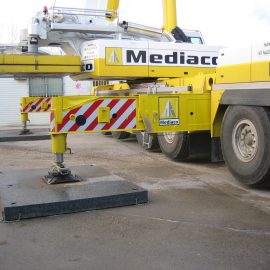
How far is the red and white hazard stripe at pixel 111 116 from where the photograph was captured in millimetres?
5855

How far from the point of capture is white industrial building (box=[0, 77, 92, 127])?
2077cm

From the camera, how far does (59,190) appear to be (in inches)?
224

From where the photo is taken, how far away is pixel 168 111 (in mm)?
6742

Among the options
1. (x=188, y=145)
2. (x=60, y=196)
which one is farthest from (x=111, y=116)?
(x=188, y=145)

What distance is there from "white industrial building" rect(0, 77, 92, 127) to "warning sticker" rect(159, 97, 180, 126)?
1407cm

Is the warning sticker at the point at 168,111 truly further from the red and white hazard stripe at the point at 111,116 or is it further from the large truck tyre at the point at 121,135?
the large truck tyre at the point at 121,135

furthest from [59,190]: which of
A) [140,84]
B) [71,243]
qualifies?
[140,84]

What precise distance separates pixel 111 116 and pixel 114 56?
3.69 m

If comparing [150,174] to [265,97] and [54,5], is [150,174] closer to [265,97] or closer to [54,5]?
[265,97]

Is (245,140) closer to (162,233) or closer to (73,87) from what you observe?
(162,233)

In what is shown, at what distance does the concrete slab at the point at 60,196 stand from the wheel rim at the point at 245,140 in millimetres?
1663

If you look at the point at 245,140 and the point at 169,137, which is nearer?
the point at 245,140

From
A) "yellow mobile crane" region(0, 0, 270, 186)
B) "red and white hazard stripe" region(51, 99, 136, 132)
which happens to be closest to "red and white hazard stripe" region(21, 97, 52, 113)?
"yellow mobile crane" region(0, 0, 270, 186)

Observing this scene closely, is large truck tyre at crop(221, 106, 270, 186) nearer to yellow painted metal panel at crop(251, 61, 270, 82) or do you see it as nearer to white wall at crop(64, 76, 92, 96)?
yellow painted metal panel at crop(251, 61, 270, 82)
